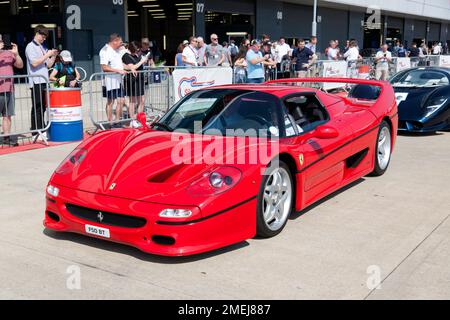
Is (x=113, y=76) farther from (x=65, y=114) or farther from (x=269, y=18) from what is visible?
(x=269, y=18)

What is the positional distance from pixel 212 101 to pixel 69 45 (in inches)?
693

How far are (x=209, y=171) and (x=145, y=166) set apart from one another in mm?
526

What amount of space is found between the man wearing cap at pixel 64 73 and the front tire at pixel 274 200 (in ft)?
21.9

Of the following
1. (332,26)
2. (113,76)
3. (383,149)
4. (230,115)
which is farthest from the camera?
(332,26)

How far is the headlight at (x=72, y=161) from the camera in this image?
4477mm

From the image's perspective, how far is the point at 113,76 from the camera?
9727mm

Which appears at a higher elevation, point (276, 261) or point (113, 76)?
point (113, 76)

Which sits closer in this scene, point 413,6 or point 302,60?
point 302,60

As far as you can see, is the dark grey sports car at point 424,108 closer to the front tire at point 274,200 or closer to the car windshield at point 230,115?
the car windshield at point 230,115

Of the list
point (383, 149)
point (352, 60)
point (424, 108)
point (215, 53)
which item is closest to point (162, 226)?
point (383, 149)

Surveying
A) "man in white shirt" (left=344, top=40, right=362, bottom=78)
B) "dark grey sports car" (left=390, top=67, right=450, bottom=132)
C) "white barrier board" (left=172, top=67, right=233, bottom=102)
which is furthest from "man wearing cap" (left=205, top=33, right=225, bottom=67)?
"dark grey sports car" (left=390, top=67, right=450, bottom=132)

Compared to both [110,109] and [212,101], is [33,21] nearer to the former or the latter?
[110,109]

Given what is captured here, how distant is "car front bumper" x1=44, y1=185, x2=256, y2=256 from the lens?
12.3 ft
